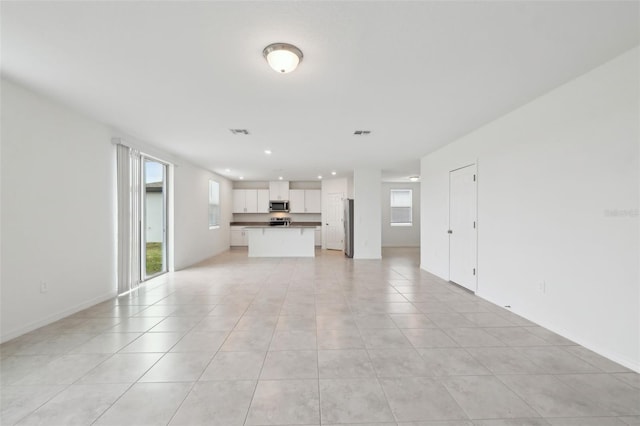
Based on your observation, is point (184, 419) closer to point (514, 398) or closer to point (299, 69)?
point (514, 398)

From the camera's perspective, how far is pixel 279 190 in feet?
34.4

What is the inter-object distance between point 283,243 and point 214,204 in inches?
105

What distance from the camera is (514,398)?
1.91 metres

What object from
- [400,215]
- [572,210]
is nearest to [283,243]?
[400,215]

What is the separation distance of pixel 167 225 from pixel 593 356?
7.13 m

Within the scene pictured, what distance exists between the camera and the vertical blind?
4.31m

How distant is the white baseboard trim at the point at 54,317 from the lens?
2.78 metres

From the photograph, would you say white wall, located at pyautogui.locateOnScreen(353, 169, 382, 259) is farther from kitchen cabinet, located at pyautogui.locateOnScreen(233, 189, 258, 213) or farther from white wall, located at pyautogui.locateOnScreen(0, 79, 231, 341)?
white wall, located at pyautogui.locateOnScreen(0, 79, 231, 341)

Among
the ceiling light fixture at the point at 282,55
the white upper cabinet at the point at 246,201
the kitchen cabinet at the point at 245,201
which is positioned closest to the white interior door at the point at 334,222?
the white upper cabinet at the point at 246,201

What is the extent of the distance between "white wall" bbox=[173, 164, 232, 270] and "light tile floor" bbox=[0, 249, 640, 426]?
2.67 meters

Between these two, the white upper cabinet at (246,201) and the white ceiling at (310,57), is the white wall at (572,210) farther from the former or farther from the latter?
the white upper cabinet at (246,201)

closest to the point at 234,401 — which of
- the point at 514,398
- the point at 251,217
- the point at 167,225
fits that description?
the point at 514,398

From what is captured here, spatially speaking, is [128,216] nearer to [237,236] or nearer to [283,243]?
[283,243]

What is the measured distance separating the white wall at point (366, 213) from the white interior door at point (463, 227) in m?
2.87
